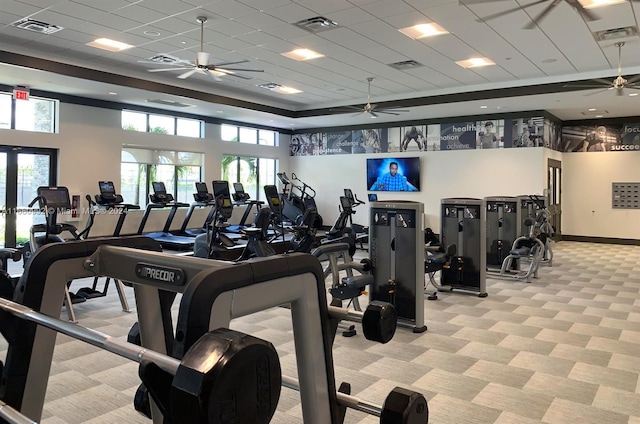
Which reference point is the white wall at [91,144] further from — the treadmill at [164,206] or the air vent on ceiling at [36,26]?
the air vent on ceiling at [36,26]

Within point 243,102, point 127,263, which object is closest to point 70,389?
point 127,263

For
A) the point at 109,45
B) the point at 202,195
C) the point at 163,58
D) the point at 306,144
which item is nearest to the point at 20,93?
the point at 109,45

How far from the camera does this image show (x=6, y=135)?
9555mm

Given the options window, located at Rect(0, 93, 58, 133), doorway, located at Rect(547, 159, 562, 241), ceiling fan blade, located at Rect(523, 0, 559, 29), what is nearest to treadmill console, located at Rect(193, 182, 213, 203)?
window, located at Rect(0, 93, 58, 133)

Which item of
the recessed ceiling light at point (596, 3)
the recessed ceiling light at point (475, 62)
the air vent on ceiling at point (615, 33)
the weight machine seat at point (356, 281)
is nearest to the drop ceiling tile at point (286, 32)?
the recessed ceiling light at point (475, 62)

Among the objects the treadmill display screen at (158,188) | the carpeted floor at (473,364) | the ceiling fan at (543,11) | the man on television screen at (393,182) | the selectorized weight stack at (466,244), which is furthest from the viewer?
the man on television screen at (393,182)

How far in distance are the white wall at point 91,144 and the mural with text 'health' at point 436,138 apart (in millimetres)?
4522

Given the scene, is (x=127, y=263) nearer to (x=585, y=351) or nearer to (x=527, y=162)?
(x=585, y=351)

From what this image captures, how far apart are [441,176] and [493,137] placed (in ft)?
5.56

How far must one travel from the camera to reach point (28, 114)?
1005 centimetres

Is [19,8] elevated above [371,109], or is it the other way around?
[19,8]

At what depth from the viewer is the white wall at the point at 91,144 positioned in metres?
10.3

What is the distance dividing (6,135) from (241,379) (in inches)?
423

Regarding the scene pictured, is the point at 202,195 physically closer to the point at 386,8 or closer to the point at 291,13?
the point at 291,13
